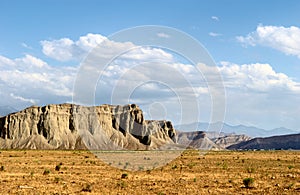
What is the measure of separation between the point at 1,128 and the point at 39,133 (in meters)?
14.6

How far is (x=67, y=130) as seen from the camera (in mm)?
154250

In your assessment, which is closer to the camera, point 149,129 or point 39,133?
point 39,133

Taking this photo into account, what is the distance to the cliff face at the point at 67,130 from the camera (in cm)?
14462

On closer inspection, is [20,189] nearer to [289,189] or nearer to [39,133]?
[289,189]

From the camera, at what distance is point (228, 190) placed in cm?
2188

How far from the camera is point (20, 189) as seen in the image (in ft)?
70.2

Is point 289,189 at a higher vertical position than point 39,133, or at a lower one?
lower

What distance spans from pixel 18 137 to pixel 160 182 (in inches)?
5093

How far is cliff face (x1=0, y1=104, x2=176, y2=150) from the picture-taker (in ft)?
474

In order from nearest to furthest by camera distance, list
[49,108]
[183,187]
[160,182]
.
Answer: [183,187], [160,182], [49,108]

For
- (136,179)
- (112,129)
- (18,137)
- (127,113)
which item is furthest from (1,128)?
(136,179)

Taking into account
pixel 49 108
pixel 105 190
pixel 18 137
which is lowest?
pixel 105 190

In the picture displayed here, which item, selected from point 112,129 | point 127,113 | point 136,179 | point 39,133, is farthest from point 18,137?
point 136,179

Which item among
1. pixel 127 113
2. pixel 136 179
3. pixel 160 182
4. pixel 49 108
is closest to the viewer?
pixel 160 182
